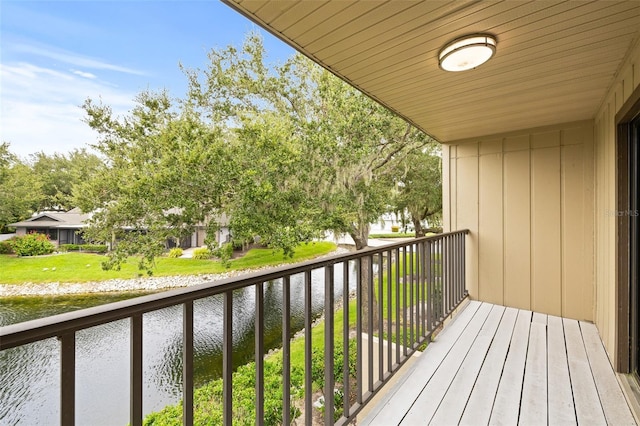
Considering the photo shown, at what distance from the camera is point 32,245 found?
7754mm

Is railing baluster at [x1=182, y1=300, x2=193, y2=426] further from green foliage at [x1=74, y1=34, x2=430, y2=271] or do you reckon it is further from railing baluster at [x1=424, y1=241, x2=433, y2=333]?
green foliage at [x1=74, y1=34, x2=430, y2=271]

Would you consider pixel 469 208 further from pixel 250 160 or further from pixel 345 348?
pixel 250 160

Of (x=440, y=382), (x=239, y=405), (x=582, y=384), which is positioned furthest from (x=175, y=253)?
(x=582, y=384)

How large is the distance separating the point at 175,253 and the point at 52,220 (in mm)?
4047

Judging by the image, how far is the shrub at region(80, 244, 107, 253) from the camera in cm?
710

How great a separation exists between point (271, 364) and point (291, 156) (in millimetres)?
4240

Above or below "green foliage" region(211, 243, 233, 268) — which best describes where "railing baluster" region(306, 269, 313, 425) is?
above

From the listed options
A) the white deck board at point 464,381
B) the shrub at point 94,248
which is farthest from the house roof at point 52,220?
the white deck board at point 464,381

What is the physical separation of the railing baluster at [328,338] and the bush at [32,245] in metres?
9.90

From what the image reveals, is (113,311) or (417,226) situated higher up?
(113,311)

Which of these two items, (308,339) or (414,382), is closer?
(308,339)

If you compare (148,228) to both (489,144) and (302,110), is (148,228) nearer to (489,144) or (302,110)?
(302,110)

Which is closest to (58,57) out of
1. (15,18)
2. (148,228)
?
(15,18)

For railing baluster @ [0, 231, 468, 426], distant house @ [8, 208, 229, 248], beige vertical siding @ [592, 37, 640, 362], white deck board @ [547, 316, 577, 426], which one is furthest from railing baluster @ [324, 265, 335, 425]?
distant house @ [8, 208, 229, 248]
